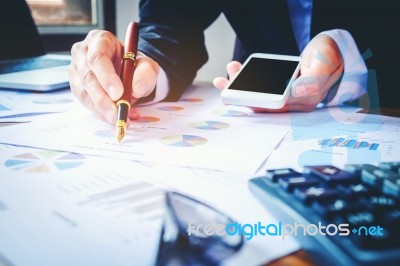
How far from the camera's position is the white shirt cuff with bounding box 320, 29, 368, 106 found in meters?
0.58

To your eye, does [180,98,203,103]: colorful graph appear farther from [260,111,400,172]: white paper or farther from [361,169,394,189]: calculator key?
[361,169,394,189]: calculator key

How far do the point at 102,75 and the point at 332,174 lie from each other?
0.30 metres

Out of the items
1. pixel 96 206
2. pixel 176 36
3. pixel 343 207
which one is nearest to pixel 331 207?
pixel 343 207

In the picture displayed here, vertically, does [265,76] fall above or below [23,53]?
above

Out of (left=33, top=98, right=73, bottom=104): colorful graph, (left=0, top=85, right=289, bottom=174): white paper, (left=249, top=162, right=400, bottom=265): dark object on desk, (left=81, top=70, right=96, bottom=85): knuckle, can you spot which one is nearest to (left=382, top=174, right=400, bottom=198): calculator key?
(left=249, top=162, right=400, bottom=265): dark object on desk

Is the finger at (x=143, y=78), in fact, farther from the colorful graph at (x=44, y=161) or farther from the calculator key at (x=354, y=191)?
the calculator key at (x=354, y=191)

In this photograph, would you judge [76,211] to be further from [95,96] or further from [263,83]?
[263,83]

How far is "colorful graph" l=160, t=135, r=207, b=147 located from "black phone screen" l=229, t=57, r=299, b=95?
5.5 inches

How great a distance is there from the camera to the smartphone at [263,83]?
49 centimetres

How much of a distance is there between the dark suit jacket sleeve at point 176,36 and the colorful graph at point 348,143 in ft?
0.97

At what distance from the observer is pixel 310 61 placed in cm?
55

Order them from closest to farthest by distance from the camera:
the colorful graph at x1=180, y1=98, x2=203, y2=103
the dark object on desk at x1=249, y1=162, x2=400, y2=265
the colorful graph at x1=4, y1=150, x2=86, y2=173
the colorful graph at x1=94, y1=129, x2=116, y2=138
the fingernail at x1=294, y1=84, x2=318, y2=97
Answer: the dark object on desk at x1=249, y1=162, x2=400, y2=265 < the colorful graph at x1=4, y1=150, x2=86, y2=173 < the colorful graph at x1=94, y1=129, x2=116, y2=138 < the fingernail at x1=294, y1=84, x2=318, y2=97 < the colorful graph at x1=180, y1=98, x2=203, y2=103

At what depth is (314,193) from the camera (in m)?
0.23

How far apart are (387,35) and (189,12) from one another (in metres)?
0.37
